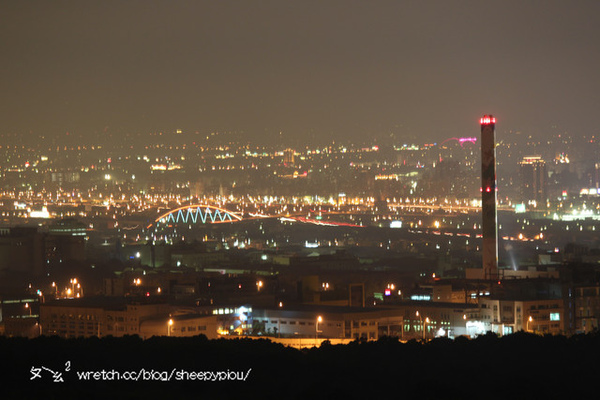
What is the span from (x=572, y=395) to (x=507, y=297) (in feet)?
37.2

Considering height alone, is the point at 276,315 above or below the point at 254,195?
below

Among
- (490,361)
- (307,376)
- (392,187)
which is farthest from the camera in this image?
(392,187)

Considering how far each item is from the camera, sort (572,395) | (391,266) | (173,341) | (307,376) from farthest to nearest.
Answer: (391,266), (173,341), (307,376), (572,395)

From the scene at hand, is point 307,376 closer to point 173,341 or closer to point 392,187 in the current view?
point 173,341

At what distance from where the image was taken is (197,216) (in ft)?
259

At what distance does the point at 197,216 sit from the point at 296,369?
190ft

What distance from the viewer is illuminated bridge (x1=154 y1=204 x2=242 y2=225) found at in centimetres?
7588

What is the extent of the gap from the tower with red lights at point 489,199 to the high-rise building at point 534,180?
43818 millimetres

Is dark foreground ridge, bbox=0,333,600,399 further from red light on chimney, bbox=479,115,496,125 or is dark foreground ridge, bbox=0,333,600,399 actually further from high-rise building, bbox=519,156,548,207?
high-rise building, bbox=519,156,548,207

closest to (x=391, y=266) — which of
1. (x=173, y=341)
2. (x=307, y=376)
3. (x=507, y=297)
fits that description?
(x=507, y=297)

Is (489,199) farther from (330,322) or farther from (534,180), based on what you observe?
(534,180)

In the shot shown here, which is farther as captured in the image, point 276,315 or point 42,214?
point 42,214

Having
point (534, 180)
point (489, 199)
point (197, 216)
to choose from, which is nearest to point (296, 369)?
point (489, 199)

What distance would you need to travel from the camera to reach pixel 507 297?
30578mm
